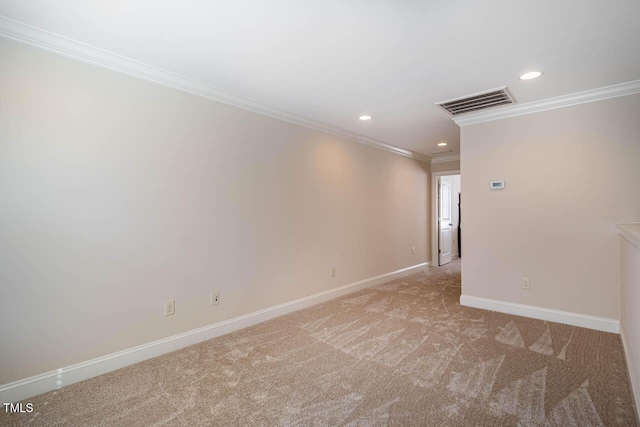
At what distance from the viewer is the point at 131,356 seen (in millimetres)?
2457

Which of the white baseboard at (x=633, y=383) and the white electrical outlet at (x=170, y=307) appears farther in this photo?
the white electrical outlet at (x=170, y=307)

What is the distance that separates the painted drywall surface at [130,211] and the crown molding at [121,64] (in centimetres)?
6

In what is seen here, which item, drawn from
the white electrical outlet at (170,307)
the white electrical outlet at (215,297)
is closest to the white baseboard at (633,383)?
the white electrical outlet at (215,297)

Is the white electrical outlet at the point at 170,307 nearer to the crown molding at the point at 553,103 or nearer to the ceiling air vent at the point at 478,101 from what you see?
the ceiling air vent at the point at 478,101

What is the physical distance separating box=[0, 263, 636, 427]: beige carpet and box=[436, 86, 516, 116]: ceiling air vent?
234 cm

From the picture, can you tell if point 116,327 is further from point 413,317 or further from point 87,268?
point 413,317

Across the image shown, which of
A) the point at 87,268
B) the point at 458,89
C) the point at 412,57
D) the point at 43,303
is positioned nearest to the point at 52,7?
Result: the point at 87,268

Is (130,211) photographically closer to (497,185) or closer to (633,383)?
(633,383)

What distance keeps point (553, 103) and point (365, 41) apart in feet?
7.93

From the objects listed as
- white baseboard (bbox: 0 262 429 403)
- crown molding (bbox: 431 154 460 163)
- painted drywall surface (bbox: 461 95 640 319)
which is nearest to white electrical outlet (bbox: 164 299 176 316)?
white baseboard (bbox: 0 262 429 403)

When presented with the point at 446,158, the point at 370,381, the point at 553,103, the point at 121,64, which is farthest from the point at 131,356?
the point at 446,158

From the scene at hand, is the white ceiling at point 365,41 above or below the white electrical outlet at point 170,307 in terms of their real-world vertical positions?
above

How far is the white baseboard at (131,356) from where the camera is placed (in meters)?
2.01

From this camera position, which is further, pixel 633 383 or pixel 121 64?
pixel 121 64
